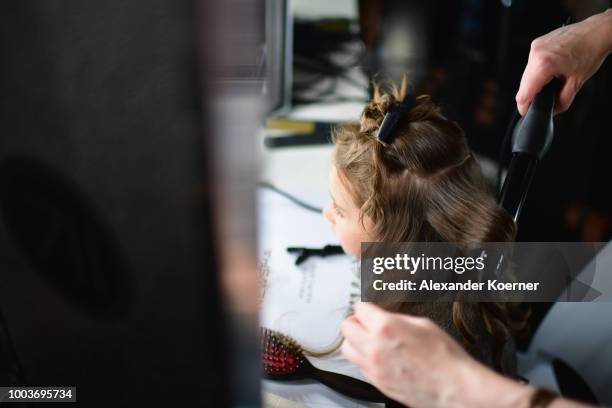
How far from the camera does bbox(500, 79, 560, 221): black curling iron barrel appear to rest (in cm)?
49

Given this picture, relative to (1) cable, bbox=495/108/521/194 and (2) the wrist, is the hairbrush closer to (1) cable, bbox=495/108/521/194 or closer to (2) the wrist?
(1) cable, bbox=495/108/521/194

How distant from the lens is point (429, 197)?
1.92ft

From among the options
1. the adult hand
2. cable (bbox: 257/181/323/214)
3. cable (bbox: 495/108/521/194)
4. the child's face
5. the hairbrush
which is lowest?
the hairbrush

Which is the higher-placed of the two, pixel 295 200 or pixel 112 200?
pixel 112 200

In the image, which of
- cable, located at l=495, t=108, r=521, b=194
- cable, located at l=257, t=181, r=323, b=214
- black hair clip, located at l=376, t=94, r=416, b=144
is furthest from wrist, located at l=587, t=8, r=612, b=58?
cable, located at l=257, t=181, r=323, b=214

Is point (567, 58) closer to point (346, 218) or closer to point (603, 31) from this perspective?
point (603, 31)

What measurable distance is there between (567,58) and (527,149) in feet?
0.63

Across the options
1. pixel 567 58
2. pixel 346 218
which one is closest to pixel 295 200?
pixel 346 218

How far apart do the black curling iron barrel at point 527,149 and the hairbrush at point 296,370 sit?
0.89ft

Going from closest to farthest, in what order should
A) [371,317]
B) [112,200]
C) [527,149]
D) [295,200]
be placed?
[112,200], [371,317], [527,149], [295,200]

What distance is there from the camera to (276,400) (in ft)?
1.81

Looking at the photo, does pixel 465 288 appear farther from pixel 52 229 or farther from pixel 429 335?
pixel 52 229

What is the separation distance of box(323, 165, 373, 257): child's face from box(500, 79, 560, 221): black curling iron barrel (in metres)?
0.18

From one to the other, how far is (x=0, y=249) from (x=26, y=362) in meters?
0.08
